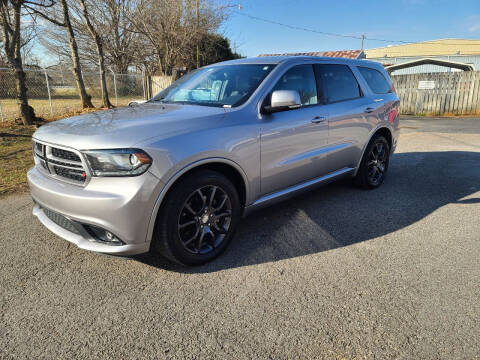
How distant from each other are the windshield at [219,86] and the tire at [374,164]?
7.20 feet

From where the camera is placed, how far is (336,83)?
432cm

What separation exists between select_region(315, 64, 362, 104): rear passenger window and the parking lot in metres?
1.50

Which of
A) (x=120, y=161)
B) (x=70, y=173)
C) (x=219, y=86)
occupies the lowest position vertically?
(x=70, y=173)

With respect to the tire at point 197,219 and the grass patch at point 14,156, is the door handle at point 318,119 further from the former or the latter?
the grass patch at point 14,156

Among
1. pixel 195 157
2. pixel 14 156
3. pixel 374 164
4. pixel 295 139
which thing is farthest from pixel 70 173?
pixel 14 156

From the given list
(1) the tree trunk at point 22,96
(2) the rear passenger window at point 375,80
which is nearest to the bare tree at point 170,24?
(1) the tree trunk at point 22,96

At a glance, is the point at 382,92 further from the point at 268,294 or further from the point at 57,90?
the point at 57,90

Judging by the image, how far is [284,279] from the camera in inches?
108

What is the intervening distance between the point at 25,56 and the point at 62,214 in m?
28.8

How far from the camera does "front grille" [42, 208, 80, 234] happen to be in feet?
8.53

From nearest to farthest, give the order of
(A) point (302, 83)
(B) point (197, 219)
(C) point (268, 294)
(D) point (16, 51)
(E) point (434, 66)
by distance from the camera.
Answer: (C) point (268, 294) < (B) point (197, 219) < (A) point (302, 83) < (D) point (16, 51) < (E) point (434, 66)

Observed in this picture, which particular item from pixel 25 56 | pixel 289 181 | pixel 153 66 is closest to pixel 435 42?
pixel 153 66

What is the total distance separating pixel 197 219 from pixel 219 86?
5.21 feet

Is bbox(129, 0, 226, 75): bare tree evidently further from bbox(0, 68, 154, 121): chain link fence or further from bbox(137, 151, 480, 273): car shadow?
bbox(137, 151, 480, 273): car shadow
